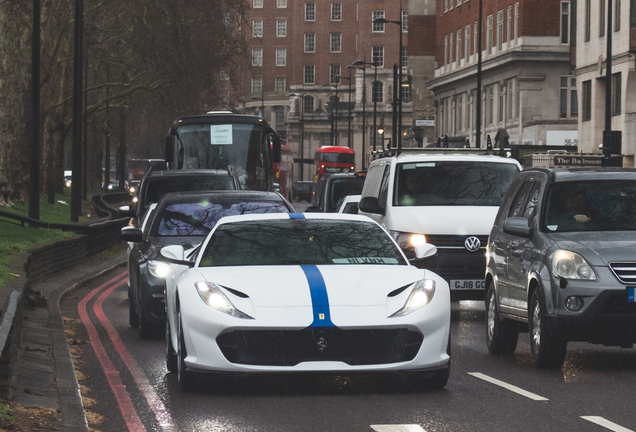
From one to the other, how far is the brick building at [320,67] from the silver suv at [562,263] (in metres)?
126

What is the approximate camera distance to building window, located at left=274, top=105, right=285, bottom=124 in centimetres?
16338

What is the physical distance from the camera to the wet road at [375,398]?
26.5ft

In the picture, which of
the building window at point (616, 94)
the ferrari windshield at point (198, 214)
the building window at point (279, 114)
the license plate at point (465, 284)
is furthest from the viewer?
the building window at point (279, 114)

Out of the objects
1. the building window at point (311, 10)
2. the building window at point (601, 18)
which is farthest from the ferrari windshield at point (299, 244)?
the building window at point (311, 10)

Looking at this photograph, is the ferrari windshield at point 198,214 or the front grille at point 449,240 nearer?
the ferrari windshield at point 198,214

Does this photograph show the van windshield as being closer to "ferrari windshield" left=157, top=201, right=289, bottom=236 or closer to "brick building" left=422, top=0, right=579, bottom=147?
"ferrari windshield" left=157, top=201, right=289, bottom=236

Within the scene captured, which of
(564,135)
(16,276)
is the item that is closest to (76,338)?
(16,276)

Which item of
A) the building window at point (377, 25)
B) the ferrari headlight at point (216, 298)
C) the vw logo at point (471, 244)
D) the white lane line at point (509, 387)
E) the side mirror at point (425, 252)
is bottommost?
the white lane line at point (509, 387)

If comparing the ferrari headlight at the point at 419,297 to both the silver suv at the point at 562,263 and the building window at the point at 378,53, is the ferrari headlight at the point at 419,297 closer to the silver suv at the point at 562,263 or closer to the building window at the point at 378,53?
the silver suv at the point at 562,263

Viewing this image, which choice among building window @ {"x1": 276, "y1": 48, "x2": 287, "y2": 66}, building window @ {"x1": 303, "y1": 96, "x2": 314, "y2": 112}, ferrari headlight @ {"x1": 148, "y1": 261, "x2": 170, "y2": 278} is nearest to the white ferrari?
ferrari headlight @ {"x1": 148, "y1": 261, "x2": 170, "y2": 278}

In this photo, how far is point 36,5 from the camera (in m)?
25.7

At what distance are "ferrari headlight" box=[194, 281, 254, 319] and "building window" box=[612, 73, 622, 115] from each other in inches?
1875

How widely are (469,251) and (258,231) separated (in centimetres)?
617

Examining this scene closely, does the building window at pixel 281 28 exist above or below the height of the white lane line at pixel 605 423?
above
